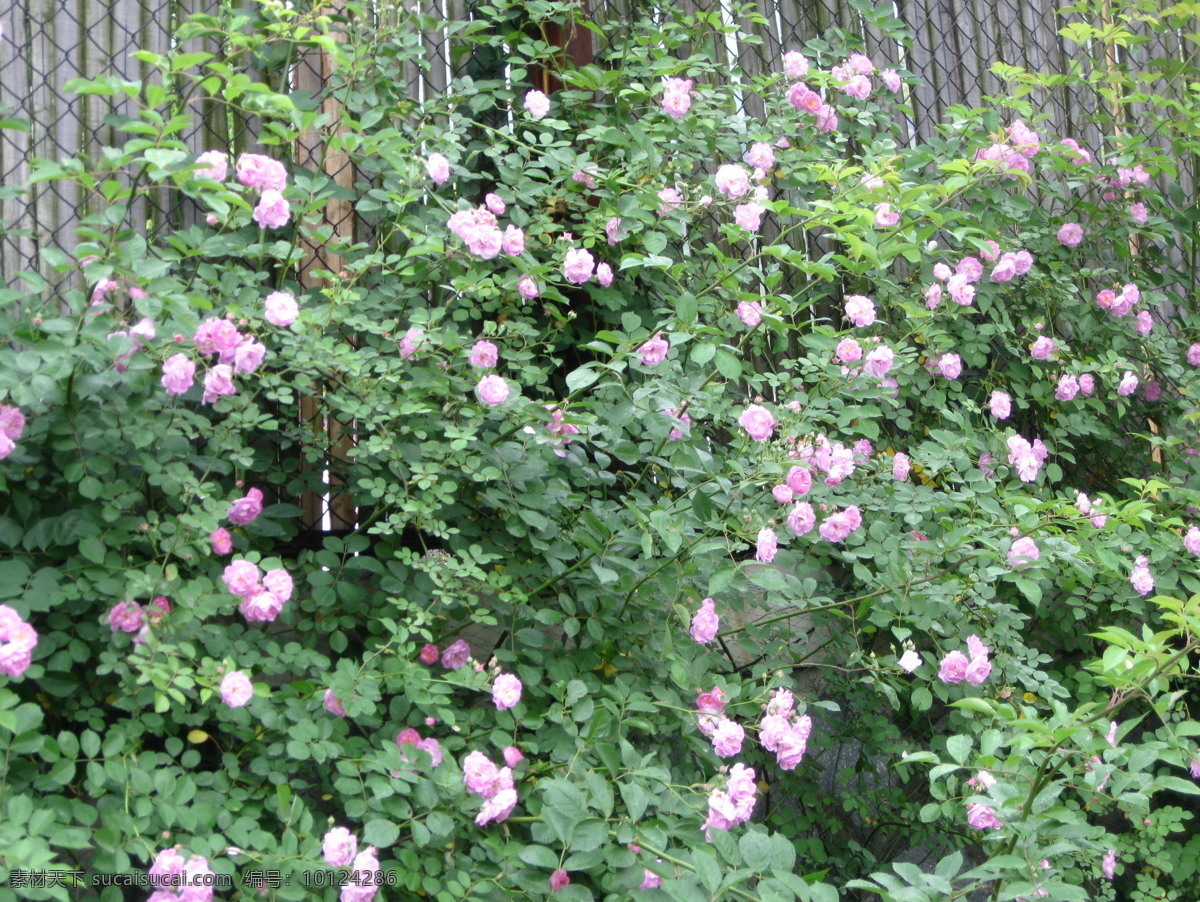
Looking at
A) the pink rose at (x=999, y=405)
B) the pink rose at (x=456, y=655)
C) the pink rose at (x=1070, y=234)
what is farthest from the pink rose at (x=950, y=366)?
the pink rose at (x=456, y=655)

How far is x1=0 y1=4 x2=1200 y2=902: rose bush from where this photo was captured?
1.72 meters

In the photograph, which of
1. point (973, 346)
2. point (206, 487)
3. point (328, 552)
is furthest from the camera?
point (973, 346)

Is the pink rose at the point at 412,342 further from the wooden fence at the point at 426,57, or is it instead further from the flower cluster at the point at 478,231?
the wooden fence at the point at 426,57

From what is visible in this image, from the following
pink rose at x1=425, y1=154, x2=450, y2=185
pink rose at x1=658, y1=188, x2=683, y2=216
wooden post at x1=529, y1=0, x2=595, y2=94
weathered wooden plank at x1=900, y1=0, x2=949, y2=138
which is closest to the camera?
pink rose at x1=425, y1=154, x2=450, y2=185

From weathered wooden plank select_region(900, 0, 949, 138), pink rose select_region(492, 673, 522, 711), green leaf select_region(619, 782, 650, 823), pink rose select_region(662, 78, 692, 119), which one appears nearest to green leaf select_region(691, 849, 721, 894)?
green leaf select_region(619, 782, 650, 823)

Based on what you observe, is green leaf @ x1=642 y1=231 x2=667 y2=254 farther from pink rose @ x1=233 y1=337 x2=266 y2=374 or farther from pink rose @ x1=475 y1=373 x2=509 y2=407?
pink rose @ x1=233 y1=337 x2=266 y2=374

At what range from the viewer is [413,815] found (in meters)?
1.87

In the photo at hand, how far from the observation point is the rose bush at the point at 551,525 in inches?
67.8

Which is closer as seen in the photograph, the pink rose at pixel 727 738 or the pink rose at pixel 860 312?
the pink rose at pixel 727 738

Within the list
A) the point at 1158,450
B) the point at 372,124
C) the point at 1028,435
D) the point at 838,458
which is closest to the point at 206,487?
the point at 372,124

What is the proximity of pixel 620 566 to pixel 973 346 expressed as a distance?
1434 millimetres

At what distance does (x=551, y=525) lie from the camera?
85.4 inches

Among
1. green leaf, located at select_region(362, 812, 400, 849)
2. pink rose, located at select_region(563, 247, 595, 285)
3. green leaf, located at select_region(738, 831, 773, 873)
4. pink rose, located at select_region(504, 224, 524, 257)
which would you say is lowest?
green leaf, located at select_region(362, 812, 400, 849)

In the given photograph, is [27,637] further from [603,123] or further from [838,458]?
[603,123]
